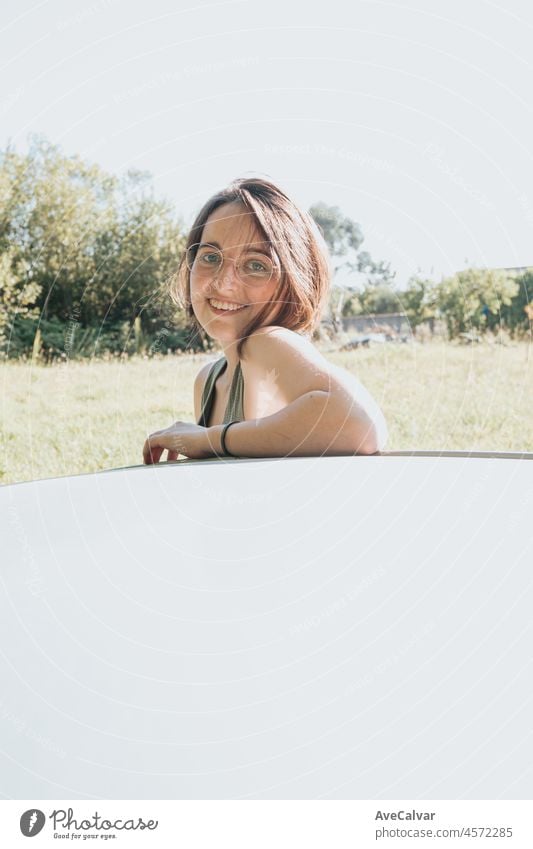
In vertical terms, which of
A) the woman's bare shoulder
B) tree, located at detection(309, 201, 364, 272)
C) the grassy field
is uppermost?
tree, located at detection(309, 201, 364, 272)

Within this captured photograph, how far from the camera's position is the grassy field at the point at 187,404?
2.48 meters

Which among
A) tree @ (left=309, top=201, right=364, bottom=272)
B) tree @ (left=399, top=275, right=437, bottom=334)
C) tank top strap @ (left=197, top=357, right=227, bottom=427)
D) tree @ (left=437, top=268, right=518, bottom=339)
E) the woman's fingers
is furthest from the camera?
tree @ (left=437, top=268, right=518, bottom=339)

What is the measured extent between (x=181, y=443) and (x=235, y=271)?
0.67ft

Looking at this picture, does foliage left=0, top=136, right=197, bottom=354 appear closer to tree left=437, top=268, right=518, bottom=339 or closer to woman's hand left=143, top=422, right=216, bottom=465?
tree left=437, top=268, right=518, bottom=339

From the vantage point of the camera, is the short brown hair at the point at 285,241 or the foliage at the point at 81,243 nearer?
the short brown hair at the point at 285,241

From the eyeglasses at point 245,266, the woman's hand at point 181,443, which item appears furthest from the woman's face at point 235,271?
the woman's hand at point 181,443

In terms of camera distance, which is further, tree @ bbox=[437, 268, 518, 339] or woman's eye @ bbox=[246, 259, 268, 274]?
tree @ bbox=[437, 268, 518, 339]

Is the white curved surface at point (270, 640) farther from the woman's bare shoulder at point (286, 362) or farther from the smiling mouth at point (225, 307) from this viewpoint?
the smiling mouth at point (225, 307)

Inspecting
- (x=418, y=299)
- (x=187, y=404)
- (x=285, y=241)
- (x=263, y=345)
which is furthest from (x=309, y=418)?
(x=187, y=404)

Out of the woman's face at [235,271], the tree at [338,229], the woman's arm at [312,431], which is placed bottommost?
the woman's arm at [312,431]

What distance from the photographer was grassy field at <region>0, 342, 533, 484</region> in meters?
2.48

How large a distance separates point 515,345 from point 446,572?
7.52ft

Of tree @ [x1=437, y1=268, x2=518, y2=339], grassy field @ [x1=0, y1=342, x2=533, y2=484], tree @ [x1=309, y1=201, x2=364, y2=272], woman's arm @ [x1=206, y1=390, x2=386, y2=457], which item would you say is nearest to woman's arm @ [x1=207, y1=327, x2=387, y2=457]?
woman's arm @ [x1=206, y1=390, x2=386, y2=457]

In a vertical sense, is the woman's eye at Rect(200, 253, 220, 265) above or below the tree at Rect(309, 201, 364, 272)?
below
